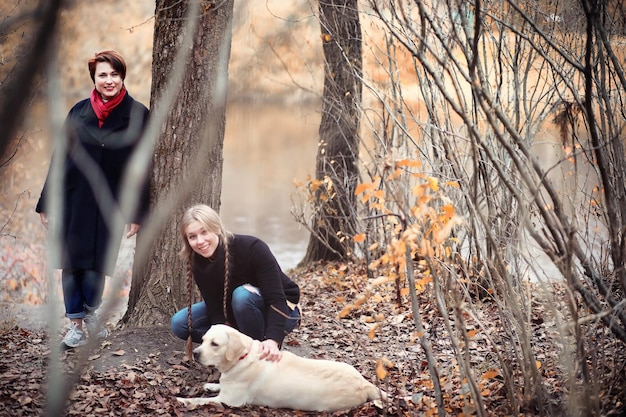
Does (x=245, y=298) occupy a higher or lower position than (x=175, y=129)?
Result: lower

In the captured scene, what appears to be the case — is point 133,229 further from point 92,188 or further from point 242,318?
point 242,318

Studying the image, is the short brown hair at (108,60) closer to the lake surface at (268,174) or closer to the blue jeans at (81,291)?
the blue jeans at (81,291)

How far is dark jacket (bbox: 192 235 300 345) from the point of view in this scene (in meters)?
3.75

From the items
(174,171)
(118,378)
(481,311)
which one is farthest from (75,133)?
(481,311)

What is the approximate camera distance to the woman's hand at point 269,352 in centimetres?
354

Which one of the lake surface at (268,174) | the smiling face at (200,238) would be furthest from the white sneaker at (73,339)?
the lake surface at (268,174)

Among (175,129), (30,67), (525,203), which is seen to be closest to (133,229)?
(175,129)

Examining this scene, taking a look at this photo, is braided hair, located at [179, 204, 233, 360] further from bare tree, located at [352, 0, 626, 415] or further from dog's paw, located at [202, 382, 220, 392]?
bare tree, located at [352, 0, 626, 415]

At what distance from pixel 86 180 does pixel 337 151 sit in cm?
379

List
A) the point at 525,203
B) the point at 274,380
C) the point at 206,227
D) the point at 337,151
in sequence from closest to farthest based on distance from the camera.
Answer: the point at 525,203 → the point at 274,380 → the point at 206,227 → the point at 337,151

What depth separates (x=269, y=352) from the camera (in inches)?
140

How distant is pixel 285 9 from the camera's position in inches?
248

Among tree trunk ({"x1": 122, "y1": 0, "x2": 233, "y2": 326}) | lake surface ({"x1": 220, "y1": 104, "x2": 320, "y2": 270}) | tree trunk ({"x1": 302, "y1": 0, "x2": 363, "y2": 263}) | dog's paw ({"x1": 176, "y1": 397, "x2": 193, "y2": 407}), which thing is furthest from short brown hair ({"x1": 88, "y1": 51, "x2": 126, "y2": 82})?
lake surface ({"x1": 220, "y1": 104, "x2": 320, "y2": 270})

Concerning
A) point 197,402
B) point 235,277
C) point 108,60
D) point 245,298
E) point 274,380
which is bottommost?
point 197,402
